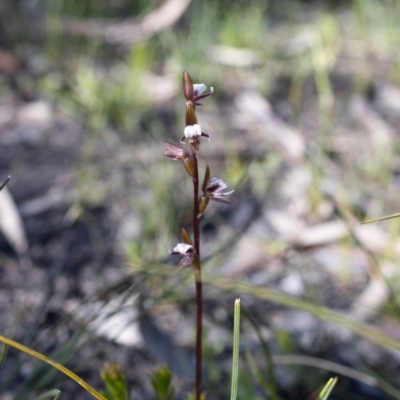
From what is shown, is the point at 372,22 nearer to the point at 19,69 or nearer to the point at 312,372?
the point at 19,69

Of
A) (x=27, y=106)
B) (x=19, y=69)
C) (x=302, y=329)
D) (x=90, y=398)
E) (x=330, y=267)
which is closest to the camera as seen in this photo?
(x=90, y=398)

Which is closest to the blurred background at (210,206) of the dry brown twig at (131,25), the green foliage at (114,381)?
the dry brown twig at (131,25)

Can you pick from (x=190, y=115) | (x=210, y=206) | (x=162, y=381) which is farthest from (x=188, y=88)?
(x=210, y=206)

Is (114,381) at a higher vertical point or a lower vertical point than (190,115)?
lower

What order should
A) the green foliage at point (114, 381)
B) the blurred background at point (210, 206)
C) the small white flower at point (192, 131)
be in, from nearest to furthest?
1. the small white flower at point (192, 131)
2. the green foliage at point (114, 381)
3. the blurred background at point (210, 206)

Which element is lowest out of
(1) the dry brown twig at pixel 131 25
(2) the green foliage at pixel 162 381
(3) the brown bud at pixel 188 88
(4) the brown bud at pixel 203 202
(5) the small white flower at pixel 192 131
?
(1) the dry brown twig at pixel 131 25

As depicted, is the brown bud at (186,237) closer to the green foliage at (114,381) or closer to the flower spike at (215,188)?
the flower spike at (215,188)

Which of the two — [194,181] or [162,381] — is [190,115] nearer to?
[194,181]

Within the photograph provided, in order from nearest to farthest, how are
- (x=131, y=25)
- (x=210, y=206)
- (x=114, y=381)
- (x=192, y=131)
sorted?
1. (x=192, y=131)
2. (x=114, y=381)
3. (x=210, y=206)
4. (x=131, y=25)

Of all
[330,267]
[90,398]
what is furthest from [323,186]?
[90,398]
